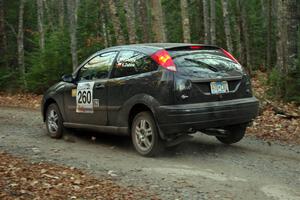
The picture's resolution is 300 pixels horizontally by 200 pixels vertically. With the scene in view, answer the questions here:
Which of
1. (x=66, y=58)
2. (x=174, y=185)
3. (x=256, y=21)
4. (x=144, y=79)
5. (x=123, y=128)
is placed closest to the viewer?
(x=174, y=185)

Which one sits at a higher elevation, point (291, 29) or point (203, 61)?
point (291, 29)

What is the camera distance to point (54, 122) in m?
9.77

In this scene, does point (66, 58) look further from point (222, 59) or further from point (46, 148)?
point (222, 59)

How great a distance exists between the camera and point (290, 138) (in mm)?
9094

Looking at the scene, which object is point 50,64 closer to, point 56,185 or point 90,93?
point 90,93

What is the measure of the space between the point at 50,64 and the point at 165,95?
12.5 metres

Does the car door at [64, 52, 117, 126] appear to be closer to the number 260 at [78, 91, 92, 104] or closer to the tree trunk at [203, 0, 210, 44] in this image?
the number 260 at [78, 91, 92, 104]

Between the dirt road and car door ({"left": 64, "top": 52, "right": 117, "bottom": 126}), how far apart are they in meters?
0.56

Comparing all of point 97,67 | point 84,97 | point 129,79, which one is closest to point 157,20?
point 97,67

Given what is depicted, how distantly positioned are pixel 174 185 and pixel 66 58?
14033 mm

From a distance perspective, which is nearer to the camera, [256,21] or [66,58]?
[66,58]

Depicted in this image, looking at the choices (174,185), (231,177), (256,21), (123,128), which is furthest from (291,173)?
(256,21)

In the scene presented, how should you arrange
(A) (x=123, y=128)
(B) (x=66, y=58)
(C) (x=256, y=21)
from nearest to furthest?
(A) (x=123, y=128) → (B) (x=66, y=58) → (C) (x=256, y=21)

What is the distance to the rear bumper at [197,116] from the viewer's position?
7.02 metres
